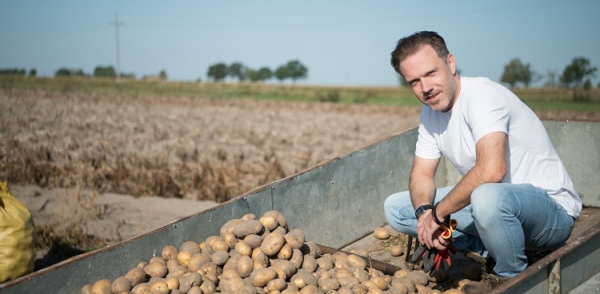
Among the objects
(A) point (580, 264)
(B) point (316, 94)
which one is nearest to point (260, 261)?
(A) point (580, 264)

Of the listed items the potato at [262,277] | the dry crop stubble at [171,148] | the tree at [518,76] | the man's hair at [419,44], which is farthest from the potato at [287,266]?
the tree at [518,76]

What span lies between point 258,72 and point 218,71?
1247 cm

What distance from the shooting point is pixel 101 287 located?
3.21 meters

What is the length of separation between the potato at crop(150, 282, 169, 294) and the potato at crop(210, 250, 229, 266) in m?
0.38

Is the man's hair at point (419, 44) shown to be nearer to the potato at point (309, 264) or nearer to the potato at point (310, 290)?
the potato at point (309, 264)

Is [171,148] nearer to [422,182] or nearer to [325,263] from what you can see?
[422,182]

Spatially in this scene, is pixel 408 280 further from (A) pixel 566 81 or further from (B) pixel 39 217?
(A) pixel 566 81

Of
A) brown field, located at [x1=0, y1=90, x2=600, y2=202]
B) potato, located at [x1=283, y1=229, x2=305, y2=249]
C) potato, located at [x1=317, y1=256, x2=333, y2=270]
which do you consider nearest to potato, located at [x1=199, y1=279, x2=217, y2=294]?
potato, located at [x1=283, y1=229, x2=305, y2=249]

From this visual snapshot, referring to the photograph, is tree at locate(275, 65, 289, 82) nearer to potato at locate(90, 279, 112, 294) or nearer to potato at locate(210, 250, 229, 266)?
potato at locate(210, 250, 229, 266)

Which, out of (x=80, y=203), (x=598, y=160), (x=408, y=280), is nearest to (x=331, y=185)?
(x=408, y=280)

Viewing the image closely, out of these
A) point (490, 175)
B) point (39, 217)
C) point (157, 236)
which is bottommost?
point (39, 217)

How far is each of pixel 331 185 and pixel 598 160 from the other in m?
2.61

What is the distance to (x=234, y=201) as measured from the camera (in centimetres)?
404

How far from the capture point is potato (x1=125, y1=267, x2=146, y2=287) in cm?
336
